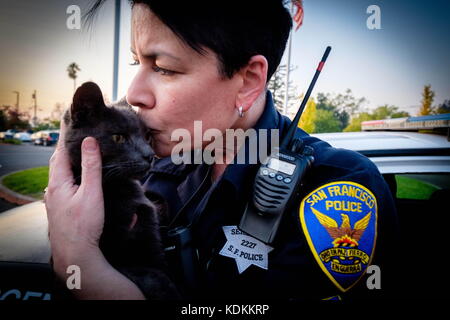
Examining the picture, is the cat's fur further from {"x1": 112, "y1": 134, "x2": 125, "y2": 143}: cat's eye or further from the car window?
the car window

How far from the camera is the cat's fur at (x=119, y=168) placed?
142 cm

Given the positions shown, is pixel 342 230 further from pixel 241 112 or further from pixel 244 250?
pixel 241 112

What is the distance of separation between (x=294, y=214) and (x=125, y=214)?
92 cm

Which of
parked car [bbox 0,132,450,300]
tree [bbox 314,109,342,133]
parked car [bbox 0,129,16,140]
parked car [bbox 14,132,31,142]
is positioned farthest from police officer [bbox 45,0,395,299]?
parked car [bbox 14,132,31,142]

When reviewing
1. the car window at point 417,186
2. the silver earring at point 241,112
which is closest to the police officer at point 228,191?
the silver earring at point 241,112

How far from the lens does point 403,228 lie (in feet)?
7.17

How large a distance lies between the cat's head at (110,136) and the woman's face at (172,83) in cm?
20

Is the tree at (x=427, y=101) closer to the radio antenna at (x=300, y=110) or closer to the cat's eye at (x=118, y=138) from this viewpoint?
the radio antenna at (x=300, y=110)

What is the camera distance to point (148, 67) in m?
1.26

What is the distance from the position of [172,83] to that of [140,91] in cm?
17

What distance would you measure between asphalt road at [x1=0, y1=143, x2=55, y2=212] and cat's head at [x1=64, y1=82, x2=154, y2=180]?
1183 mm

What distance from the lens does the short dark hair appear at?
46.1 inches
